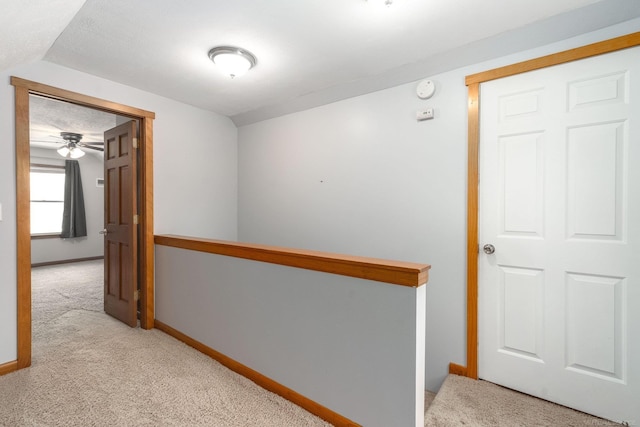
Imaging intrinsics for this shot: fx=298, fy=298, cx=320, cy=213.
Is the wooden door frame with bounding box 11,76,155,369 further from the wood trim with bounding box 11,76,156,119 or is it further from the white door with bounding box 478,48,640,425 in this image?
the white door with bounding box 478,48,640,425

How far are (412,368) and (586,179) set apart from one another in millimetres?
1508

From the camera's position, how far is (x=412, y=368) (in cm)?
137

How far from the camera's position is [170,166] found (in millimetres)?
3070

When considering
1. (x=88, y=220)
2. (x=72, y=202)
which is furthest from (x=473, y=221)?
(x=88, y=220)

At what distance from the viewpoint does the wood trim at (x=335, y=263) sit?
138 centimetres

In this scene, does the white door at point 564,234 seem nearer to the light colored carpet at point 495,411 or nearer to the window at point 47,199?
the light colored carpet at point 495,411

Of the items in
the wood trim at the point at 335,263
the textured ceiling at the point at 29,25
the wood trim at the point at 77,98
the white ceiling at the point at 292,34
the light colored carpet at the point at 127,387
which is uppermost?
the white ceiling at the point at 292,34

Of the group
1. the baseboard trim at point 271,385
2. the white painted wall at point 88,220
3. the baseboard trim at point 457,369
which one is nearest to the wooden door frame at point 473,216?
the baseboard trim at point 457,369

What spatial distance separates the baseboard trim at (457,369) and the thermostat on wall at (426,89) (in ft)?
6.58

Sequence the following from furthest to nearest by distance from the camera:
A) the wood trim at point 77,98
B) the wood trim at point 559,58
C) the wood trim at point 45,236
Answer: the wood trim at point 45,236
the wood trim at point 77,98
the wood trim at point 559,58

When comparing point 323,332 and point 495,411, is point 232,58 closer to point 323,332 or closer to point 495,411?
point 323,332

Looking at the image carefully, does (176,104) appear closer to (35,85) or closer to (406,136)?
(35,85)

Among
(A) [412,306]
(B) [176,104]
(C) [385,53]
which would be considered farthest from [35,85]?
(A) [412,306]

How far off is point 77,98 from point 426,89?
2795 mm
